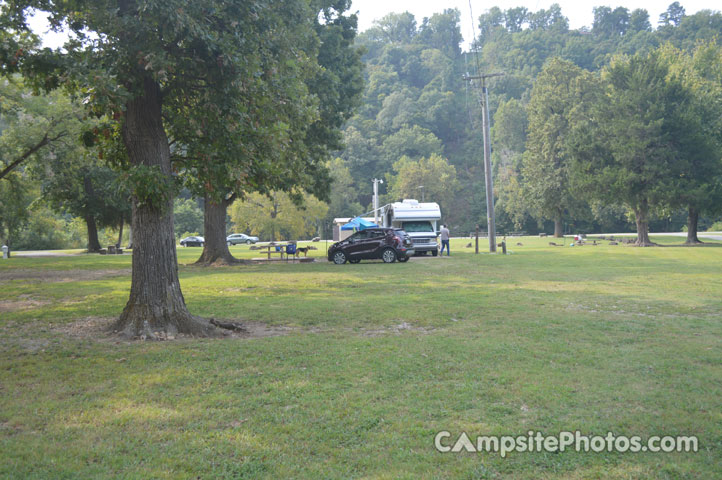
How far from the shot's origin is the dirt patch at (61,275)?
62.0 ft

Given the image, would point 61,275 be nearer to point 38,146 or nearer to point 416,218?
point 38,146

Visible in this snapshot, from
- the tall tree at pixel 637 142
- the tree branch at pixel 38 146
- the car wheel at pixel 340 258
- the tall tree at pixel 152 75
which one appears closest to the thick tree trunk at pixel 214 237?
the car wheel at pixel 340 258

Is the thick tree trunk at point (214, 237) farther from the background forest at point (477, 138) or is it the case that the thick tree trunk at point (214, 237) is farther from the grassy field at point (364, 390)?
the grassy field at point (364, 390)

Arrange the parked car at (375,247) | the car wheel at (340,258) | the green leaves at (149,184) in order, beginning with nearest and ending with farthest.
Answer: the green leaves at (149,184) → the parked car at (375,247) → the car wheel at (340,258)

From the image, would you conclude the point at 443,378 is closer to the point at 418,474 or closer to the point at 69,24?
the point at 418,474

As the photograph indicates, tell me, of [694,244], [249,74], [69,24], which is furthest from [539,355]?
Result: [694,244]

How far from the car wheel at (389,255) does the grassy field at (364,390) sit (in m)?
13.5

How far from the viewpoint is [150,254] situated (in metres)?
8.90

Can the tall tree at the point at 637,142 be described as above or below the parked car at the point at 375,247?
above

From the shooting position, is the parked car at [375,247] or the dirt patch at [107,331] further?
the parked car at [375,247]

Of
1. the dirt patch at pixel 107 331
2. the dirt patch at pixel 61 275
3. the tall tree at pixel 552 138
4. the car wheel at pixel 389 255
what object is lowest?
the dirt patch at pixel 107 331

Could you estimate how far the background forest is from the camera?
35938 mm

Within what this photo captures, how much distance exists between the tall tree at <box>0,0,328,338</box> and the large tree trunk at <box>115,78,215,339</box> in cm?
2

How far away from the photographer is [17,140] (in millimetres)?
24609
